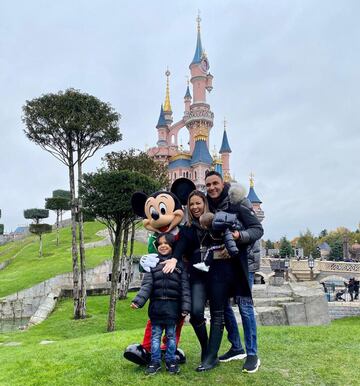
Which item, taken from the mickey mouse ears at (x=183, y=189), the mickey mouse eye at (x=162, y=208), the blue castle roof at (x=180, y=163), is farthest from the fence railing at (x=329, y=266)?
the mickey mouse eye at (x=162, y=208)

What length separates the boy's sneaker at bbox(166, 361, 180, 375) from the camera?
15.1ft

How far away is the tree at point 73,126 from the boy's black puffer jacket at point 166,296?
9751 mm

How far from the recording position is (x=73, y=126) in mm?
13664

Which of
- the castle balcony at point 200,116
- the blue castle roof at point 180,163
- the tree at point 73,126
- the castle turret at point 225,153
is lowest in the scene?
the tree at point 73,126

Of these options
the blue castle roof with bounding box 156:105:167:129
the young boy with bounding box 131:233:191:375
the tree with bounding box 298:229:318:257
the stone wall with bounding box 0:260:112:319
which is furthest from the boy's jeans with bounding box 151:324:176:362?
the tree with bounding box 298:229:318:257

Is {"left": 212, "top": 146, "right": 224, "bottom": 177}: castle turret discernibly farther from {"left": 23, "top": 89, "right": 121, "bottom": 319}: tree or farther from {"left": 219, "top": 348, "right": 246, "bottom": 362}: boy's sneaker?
{"left": 219, "top": 348, "right": 246, "bottom": 362}: boy's sneaker

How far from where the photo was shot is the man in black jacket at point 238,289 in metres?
4.74

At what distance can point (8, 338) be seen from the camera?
11758mm

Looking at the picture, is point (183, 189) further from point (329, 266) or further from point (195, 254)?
point (329, 266)

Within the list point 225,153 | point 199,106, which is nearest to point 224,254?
point 199,106

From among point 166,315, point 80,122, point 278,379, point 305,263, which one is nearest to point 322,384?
point 278,379

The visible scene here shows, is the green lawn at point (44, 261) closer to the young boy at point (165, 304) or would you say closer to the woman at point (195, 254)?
the young boy at point (165, 304)

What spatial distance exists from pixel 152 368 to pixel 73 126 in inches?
419

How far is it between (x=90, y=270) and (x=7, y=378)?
18.5 metres
